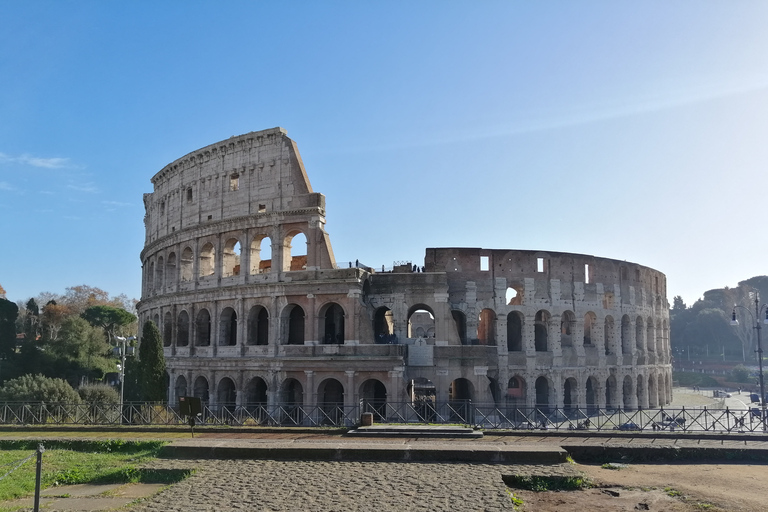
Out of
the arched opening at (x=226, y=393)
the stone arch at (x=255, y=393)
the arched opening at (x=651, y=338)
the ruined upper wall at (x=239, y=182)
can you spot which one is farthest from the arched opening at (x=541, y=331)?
the arched opening at (x=226, y=393)

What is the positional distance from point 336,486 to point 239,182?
82.0ft

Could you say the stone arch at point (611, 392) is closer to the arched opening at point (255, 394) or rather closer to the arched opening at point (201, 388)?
the arched opening at point (255, 394)

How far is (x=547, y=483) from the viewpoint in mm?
12352

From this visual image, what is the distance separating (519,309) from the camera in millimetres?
34375

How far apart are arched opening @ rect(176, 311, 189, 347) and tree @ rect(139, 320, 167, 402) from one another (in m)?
5.51

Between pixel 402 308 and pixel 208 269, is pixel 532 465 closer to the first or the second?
pixel 402 308

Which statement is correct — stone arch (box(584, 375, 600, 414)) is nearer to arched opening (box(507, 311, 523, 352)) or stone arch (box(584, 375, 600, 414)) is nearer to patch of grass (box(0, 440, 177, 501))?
arched opening (box(507, 311, 523, 352))

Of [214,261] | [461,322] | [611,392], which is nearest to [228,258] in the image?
[214,261]

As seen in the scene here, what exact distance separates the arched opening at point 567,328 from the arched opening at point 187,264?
22605 millimetres

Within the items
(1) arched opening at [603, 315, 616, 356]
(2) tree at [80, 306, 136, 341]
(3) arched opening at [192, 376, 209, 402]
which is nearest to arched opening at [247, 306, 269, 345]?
(3) arched opening at [192, 376, 209, 402]

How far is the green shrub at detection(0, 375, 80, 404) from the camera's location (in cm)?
3144

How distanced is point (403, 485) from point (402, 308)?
18956mm

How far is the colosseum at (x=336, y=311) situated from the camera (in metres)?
30.0

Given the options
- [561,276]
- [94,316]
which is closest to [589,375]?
[561,276]
